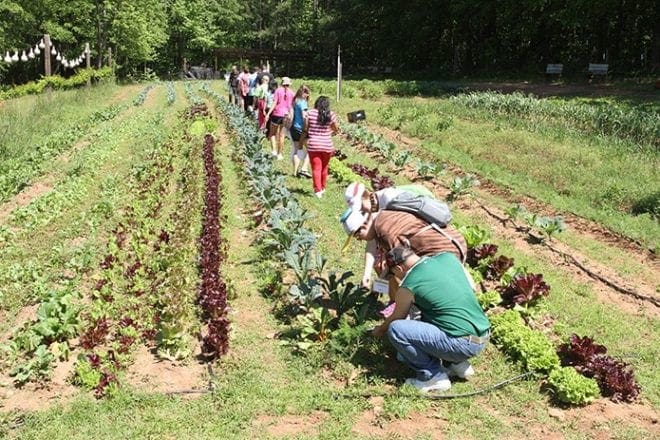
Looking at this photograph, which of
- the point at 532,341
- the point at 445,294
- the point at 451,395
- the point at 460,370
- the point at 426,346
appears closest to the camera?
the point at 445,294

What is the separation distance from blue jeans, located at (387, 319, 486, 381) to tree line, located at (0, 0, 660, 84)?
93.8ft

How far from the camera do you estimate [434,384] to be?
4672 millimetres

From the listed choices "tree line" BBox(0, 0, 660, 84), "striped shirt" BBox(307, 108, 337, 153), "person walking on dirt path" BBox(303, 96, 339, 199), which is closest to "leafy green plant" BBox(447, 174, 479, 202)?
"person walking on dirt path" BBox(303, 96, 339, 199)

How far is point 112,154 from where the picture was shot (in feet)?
44.8

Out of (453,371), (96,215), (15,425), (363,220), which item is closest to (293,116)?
(96,215)

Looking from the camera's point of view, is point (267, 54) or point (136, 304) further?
point (267, 54)

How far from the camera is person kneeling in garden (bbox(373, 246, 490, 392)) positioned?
4391mm

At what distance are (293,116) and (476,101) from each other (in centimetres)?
1011

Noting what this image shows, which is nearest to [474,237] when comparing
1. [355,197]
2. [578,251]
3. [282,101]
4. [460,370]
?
[578,251]

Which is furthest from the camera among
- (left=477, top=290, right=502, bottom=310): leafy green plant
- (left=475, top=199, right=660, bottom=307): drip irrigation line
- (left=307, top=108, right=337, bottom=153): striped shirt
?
(left=307, top=108, right=337, bottom=153): striped shirt

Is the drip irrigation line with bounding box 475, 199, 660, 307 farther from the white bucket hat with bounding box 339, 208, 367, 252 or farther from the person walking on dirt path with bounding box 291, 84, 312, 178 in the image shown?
the person walking on dirt path with bounding box 291, 84, 312, 178

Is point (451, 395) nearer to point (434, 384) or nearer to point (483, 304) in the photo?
point (434, 384)

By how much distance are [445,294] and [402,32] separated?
4359 cm

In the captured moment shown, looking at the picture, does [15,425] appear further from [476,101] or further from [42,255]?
[476,101]
